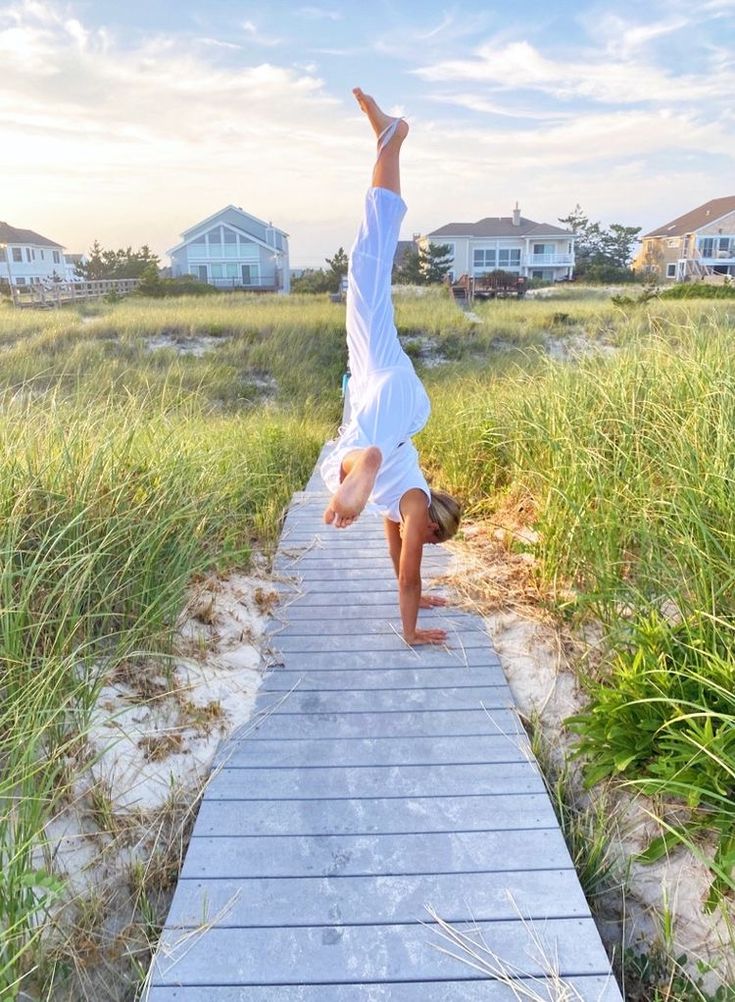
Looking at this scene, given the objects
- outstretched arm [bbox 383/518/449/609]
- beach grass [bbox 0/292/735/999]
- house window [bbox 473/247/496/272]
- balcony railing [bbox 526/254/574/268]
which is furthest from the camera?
house window [bbox 473/247/496/272]

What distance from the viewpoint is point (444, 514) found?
10.1 ft

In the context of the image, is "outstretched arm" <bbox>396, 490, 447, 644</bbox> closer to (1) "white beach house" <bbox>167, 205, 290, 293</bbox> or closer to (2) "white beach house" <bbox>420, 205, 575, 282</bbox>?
(1) "white beach house" <bbox>167, 205, 290, 293</bbox>

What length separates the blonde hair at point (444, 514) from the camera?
3.08m

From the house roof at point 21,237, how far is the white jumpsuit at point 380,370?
5589 cm

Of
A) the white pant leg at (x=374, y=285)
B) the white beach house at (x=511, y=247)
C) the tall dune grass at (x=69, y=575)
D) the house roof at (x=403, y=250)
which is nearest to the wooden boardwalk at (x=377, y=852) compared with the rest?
the tall dune grass at (x=69, y=575)

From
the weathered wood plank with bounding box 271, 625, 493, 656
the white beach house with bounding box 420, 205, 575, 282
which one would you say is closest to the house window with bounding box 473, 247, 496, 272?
the white beach house with bounding box 420, 205, 575, 282

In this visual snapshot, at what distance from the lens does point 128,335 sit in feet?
49.2

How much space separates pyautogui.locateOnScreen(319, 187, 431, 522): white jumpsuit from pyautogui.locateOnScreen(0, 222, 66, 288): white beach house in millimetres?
52993

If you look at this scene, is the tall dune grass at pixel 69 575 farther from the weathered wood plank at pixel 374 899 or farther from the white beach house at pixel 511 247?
the white beach house at pixel 511 247

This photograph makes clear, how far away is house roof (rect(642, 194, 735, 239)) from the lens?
167 ft

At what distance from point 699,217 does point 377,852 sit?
196 feet

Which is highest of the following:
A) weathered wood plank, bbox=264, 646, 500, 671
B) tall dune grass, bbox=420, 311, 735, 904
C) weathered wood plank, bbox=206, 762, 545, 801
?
tall dune grass, bbox=420, 311, 735, 904

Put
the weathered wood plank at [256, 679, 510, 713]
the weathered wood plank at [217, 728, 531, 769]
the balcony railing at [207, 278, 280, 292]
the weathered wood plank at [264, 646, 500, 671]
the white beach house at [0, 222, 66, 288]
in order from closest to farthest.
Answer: the weathered wood plank at [217, 728, 531, 769], the weathered wood plank at [256, 679, 510, 713], the weathered wood plank at [264, 646, 500, 671], the balcony railing at [207, 278, 280, 292], the white beach house at [0, 222, 66, 288]

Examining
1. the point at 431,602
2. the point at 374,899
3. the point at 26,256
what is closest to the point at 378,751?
the point at 374,899
